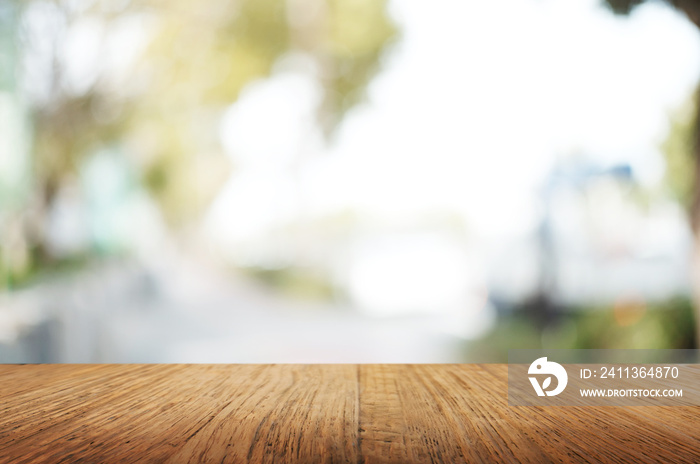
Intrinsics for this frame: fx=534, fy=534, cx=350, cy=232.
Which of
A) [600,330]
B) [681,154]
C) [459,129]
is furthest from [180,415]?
[681,154]

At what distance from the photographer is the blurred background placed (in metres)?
2.81

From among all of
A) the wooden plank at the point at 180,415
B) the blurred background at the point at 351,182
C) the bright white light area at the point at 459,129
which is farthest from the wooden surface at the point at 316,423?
the bright white light area at the point at 459,129

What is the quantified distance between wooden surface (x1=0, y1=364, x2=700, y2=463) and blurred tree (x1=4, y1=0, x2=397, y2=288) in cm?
131

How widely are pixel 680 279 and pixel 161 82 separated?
2962mm

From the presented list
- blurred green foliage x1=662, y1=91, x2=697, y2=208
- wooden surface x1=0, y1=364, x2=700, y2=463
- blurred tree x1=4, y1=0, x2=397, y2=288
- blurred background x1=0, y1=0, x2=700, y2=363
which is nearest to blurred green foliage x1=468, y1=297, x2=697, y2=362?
blurred background x1=0, y1=0, x2=700, y2=363

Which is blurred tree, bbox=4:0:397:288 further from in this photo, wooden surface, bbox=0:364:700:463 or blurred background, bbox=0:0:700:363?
wooden surface, bbox=0:364:700:463

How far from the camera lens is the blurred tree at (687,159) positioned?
2770 mm

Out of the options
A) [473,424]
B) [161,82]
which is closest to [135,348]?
[161,82]

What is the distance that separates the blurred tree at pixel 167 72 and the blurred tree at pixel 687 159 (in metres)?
1.48

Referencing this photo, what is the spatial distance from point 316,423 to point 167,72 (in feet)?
7.33

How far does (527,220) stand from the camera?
9.25ft

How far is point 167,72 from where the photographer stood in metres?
2.87

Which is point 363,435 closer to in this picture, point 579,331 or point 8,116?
point 579,331

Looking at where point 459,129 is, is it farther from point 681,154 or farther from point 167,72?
point 167,72
